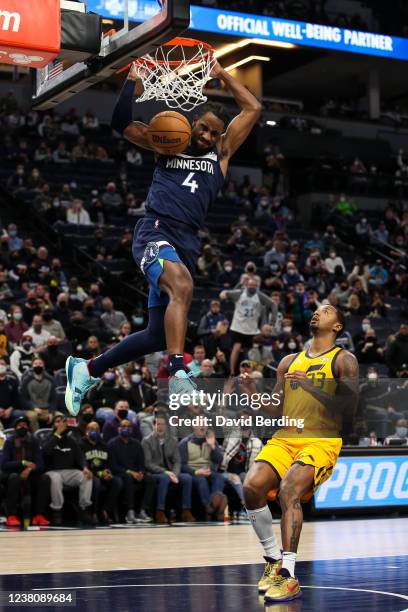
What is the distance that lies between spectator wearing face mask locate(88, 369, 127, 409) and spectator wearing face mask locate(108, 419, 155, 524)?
0.91 metres

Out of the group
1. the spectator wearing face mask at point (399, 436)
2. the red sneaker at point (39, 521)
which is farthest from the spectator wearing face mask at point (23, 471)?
the spectator wearing face mask at point (399, 436)

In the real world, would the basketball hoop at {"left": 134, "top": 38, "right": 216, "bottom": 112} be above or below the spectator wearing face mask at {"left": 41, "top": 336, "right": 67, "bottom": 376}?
above

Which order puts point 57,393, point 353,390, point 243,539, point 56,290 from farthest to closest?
1. point 56,290
2. point 57,393
3. point 243,539
4. point 353,390

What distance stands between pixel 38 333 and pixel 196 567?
7.44 meters

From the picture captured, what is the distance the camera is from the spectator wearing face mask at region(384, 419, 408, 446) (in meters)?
16.1

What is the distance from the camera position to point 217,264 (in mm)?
21562

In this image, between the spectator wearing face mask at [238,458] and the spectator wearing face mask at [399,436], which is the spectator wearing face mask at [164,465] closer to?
the spectator wearing face mask at [238,458]

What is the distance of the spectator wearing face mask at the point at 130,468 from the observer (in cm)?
1449

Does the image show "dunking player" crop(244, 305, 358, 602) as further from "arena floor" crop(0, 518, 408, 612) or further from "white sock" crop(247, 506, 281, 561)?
"arena floor" crop(0, 518, 408, 612)

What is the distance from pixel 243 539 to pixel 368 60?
Answer: 23753 millimetres

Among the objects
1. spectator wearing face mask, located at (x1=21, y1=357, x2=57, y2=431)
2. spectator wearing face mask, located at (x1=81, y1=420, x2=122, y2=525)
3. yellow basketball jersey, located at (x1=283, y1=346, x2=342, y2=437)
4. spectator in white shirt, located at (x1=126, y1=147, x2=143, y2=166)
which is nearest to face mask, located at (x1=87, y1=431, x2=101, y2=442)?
spectator wearing face mask, located at (x1=81, y1=420, x2=122, y2=525)

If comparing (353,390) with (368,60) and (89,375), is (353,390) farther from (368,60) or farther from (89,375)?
(368,60)

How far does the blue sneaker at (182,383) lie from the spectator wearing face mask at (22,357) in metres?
9.43

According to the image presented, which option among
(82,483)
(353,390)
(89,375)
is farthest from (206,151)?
(82,483)
